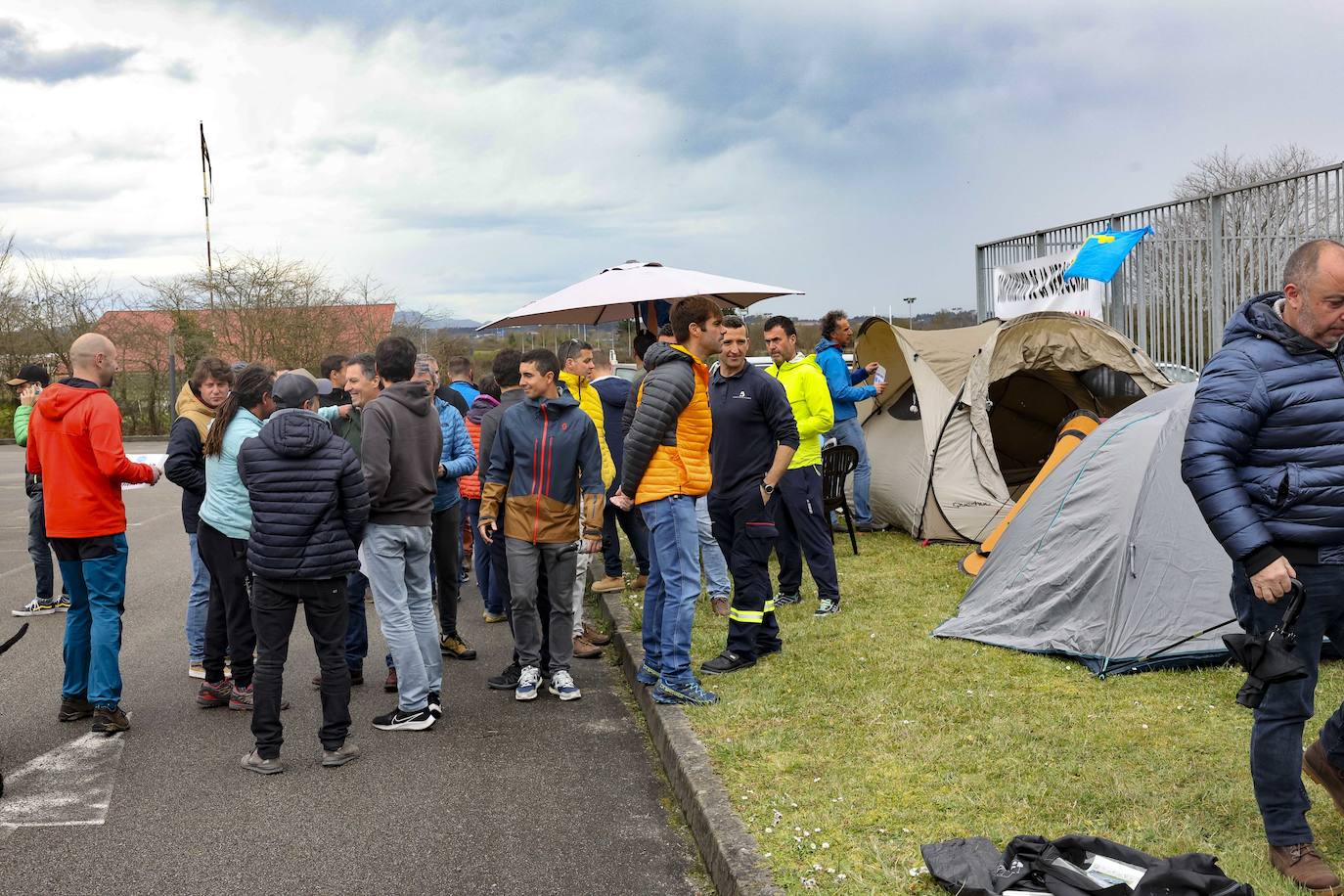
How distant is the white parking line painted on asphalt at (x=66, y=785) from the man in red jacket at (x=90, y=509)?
0.80ft

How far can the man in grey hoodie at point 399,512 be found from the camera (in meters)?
5.93

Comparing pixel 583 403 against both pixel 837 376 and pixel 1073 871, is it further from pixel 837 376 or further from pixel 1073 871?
pixel 1073 871

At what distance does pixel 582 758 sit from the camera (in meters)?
5.53

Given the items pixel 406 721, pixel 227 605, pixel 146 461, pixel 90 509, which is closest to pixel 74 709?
pixel 227 605

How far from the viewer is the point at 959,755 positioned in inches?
194

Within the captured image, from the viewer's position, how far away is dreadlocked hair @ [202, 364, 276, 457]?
593 cm

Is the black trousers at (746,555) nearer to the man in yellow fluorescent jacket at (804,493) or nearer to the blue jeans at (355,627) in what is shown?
the man in yellow fluorescent jacket at (804,493)

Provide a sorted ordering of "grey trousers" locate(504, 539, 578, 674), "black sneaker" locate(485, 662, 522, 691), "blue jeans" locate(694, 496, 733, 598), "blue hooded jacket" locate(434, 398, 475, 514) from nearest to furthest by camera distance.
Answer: "grey trousers" locate(504, 539, 578, 674), "black sneaker" locate(485, 662, 522, 691), "blue hooded jacket" locate(434, 398, 475, 514), "blue jeans" locate(694, 496, 733, 598)

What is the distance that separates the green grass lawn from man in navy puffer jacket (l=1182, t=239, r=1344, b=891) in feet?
1.21

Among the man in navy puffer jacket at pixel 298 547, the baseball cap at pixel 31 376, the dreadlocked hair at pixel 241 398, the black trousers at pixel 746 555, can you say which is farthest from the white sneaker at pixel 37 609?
the black trousers at pixel 746 555

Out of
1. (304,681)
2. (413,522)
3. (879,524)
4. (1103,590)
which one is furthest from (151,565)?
(1103,590)

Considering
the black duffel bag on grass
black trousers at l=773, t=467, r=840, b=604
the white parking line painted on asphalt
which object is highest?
black trousers at l=773, t=467, r=840, b=604

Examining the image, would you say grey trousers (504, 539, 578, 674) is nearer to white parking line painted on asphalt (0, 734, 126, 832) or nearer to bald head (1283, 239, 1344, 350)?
white parking line painted on asphalt (0, 734, 126, 832)

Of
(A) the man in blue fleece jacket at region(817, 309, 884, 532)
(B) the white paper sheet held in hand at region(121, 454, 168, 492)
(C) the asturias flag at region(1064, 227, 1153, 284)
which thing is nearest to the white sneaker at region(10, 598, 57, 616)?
(B) the white paper sheet held in hand at region(121, 454, 168, 492)
